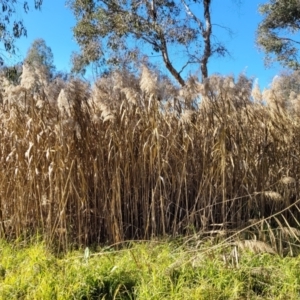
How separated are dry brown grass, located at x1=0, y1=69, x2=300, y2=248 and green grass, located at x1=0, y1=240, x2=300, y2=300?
42 centimetres

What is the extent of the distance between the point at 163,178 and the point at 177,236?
1.52ft

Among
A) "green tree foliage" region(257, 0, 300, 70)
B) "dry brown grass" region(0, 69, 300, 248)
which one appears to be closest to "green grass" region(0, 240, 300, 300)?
"dry brown grass" region(0, 69, 300, 248)

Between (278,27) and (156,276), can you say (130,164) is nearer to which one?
(156,276)

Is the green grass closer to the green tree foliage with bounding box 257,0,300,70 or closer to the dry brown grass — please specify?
the dry brown grass

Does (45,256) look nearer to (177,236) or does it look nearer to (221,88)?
(177,236)

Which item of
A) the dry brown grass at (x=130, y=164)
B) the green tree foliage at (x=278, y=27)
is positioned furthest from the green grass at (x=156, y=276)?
the green tree foliage at (x=278, y=27)

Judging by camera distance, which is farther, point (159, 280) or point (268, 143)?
point (268, 143)

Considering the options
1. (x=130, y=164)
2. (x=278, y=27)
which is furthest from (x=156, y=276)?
(x=278, y=27)

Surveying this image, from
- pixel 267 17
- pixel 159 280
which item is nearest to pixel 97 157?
pixel 159 280

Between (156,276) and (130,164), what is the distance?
103cm

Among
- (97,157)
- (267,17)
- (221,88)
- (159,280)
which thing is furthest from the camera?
(267,17)

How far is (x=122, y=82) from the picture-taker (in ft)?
10.8

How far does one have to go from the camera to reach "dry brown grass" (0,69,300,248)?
3.16 metres

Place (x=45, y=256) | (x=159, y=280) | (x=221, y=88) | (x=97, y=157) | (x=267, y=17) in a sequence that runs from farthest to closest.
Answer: (x=267, y=17) < (x=221, y=88) < (x=97, y=157) < (x=45, y=256) < (x=159, y=280)
